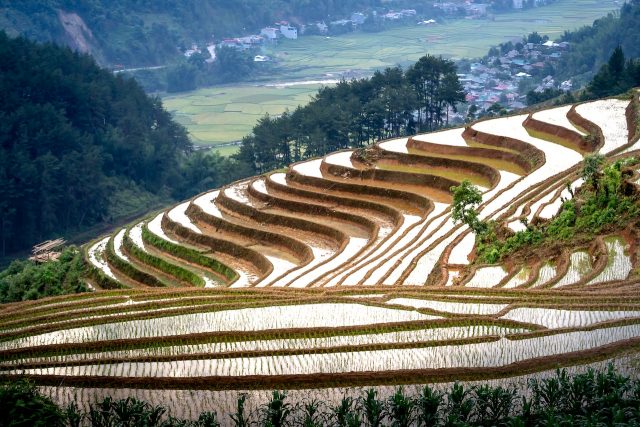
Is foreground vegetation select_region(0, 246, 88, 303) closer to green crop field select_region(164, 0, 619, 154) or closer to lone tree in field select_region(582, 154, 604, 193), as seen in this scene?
lone tree in field select_region(582, 154, 604, 193)

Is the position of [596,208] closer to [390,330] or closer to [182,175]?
[390,330]

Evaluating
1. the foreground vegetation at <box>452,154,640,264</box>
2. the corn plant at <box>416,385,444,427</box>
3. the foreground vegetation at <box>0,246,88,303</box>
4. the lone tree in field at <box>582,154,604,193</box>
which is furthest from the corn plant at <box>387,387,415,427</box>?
the foreground vegetation at <box>0,246,88,303</box>

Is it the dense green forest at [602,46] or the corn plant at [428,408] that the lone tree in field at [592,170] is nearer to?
the corn plant at [428,408]

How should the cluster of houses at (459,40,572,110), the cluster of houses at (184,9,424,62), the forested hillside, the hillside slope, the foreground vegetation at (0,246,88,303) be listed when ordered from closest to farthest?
the foreground vegetation at (0,246,88,303) < the hillside slope < the cluster of houses at (459,40,572,110) < the forested hillside < the cluster of houses at (184,9,424,62)

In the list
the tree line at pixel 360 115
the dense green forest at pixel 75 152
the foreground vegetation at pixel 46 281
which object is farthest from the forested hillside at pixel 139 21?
the foreground vegetation at pixel 46 281

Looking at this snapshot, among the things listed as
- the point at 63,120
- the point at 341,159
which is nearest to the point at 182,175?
the point at 63,120

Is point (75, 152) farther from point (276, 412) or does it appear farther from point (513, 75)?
point (276, 412)
